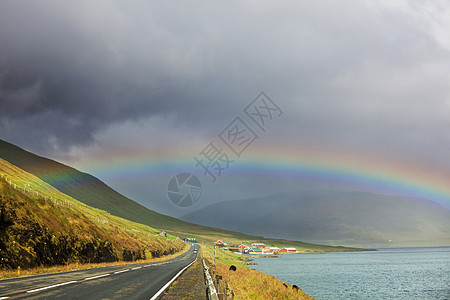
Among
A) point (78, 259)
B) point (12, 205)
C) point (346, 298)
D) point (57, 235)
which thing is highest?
point (12, 205)

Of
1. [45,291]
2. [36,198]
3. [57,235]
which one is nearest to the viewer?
[45,291]

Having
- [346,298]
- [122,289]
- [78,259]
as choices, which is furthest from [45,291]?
[346,298]

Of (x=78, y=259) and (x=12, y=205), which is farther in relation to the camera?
(x=78, y=259)

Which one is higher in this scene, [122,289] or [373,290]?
[122,289]

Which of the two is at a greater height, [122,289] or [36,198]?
[36,198]

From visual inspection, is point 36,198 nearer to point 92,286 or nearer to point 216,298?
point 92,286

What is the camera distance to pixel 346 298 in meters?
51.8

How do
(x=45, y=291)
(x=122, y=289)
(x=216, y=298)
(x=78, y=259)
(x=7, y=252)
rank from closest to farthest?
(x=216, y=298)
(x=45, y=291)
(x=122, y=289)
(x=7, y=252)
(x=78, y=259)

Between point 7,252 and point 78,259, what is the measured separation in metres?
12.2

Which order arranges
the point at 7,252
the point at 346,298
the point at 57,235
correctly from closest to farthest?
the point at 7,252 < the point at 57,235 < the point at 346,298

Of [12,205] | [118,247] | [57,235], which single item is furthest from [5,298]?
[118,247]

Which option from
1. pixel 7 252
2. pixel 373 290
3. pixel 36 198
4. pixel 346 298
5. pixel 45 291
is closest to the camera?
pixel 45 291

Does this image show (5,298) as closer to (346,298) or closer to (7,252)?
(7,252)

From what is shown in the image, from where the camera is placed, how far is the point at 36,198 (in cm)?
4044
